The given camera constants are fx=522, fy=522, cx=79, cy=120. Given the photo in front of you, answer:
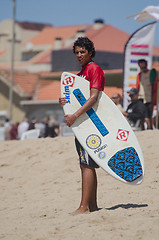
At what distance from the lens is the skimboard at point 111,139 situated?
519 cm

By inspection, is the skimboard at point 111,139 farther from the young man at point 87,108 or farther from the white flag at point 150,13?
the white flag at point 150,13

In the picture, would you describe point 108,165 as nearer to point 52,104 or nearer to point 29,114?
point 52,104

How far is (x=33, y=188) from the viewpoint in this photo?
7.59 meters

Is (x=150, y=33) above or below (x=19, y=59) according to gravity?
above

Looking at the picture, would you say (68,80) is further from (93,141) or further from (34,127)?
(34,127)

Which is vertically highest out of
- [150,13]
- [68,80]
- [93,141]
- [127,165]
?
[150,13]

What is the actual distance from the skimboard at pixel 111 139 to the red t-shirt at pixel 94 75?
0.21ft

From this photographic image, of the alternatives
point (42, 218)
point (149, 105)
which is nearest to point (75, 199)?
point (42, 218)

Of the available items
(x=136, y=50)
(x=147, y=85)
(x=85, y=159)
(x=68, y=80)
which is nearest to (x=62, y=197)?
(x=85, y=159)

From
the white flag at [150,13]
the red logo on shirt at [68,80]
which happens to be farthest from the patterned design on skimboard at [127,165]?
the white flag at [150,13]

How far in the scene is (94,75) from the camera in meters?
5.21

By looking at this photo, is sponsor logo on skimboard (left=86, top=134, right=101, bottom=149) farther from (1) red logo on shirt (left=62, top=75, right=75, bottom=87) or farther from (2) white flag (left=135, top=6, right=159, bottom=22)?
(2) white flag (left=135, top=6, right=159, bottom=22)

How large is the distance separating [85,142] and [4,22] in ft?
239

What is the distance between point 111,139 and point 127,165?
12.1 inches
